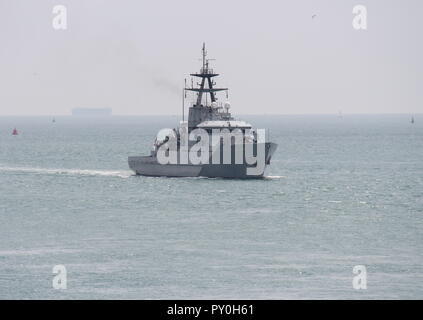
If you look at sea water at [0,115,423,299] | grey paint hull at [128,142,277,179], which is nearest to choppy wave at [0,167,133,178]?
sea water at [0,115,423,299]

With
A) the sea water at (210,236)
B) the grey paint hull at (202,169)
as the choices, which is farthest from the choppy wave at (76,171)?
the grey paint hull at (202,169)

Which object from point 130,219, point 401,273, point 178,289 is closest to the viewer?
point 178,289

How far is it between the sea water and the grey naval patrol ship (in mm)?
1452

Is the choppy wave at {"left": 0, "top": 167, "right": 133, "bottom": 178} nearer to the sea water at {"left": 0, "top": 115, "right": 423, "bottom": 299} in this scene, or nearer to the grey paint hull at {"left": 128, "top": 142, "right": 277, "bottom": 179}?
the sea water at {"left": 0, "top": 115, "right": 423, "bottom": 299}

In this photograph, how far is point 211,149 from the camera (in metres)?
93.2

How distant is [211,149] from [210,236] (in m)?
33.8

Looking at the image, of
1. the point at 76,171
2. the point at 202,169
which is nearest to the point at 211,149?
the point at 202,169

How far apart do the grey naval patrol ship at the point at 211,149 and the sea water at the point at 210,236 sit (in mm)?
1452

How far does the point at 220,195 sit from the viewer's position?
82.2 m

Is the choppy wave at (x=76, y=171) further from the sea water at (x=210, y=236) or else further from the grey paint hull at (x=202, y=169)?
the grey paint hull at (x=202, y=169)

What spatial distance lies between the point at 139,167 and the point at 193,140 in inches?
305
